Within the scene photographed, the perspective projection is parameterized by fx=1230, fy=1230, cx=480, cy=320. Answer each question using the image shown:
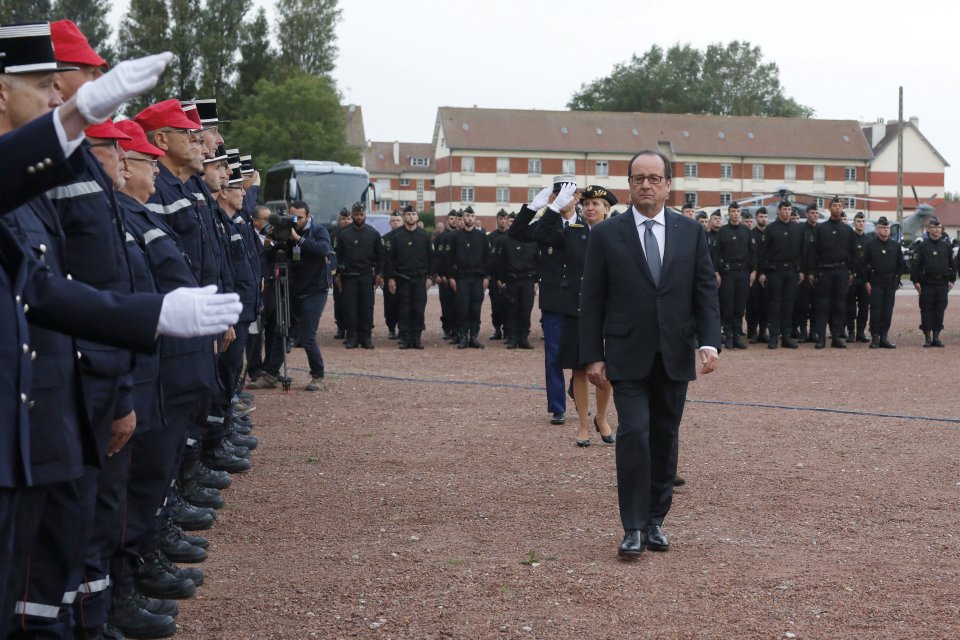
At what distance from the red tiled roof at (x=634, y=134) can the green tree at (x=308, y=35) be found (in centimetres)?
1680

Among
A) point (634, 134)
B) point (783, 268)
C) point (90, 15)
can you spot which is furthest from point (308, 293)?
point (634, 134)

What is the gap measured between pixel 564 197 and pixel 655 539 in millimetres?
4227

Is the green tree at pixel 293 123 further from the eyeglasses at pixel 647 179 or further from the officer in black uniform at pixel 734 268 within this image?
the eyeglasses at pixel 647 179

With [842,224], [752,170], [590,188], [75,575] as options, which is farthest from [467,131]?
[75,575]

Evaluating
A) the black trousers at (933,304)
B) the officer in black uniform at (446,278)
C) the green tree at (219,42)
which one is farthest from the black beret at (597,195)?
the green tree at (219,42)

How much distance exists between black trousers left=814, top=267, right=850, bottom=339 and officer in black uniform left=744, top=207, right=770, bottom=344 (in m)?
0.95

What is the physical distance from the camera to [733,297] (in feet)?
67.8

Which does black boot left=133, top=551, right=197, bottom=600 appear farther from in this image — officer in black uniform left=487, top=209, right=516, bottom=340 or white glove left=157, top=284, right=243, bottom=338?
officer in black uniform left=487, top=209, right=516, bottom=340

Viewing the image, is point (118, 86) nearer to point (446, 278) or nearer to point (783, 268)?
point (783, 268)

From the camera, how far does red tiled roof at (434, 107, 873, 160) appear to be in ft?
284

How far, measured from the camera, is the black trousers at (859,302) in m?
21.5

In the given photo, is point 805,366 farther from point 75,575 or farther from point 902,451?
point 75,575

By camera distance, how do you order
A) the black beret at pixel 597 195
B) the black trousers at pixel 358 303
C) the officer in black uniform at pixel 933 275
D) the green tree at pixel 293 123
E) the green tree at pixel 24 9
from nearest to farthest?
the black beret at pixel 597 195, the black trousers at pixel 358 303, the officer in black uniform at pixel 933 275, the green tree at pixel 24 9, the green tree at pixel 293 123

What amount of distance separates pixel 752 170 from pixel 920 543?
85.3m
